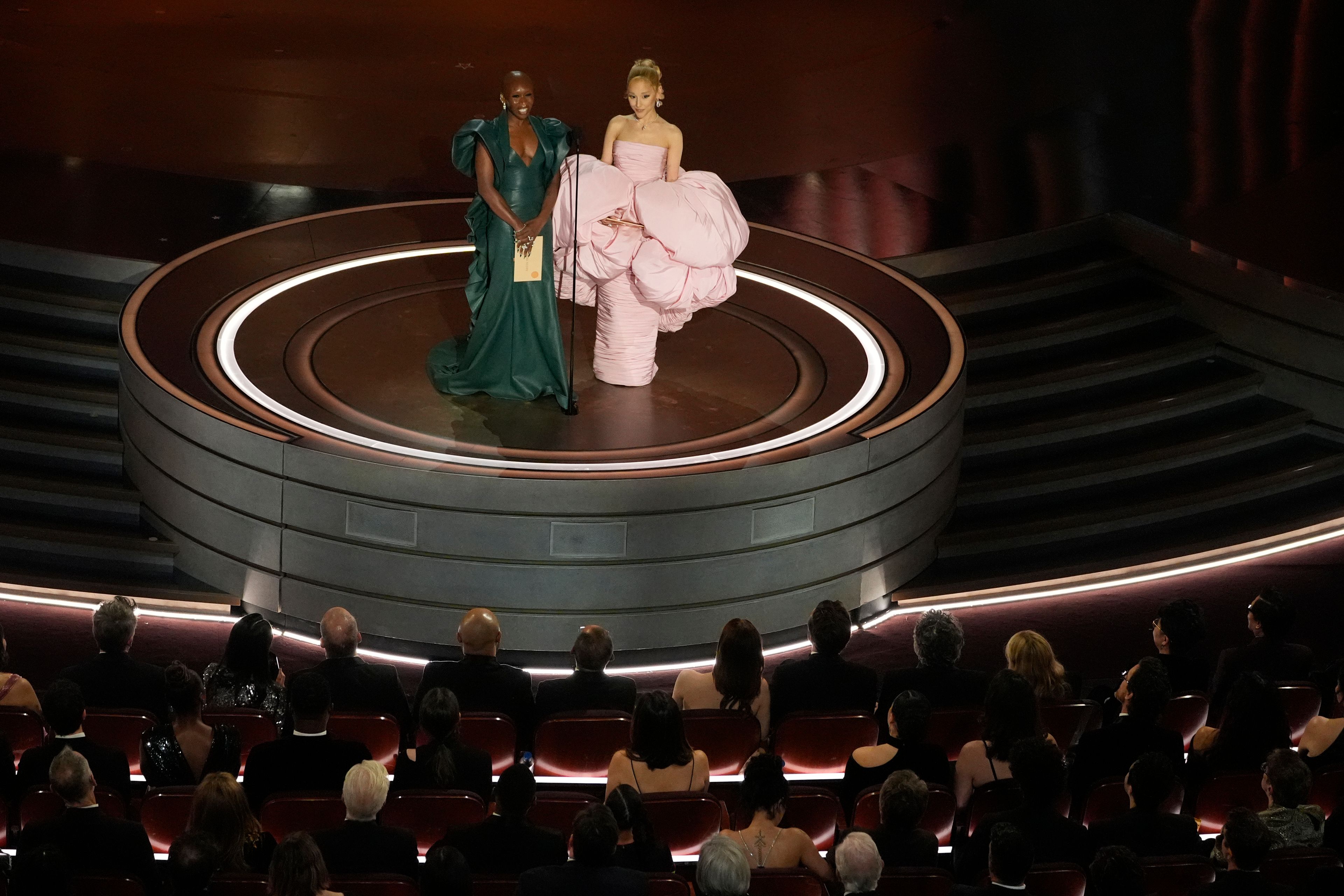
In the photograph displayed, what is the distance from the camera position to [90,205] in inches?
483

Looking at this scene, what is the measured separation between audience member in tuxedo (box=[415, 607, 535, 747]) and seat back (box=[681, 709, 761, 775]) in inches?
28.6

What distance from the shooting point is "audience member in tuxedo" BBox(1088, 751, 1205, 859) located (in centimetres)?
616

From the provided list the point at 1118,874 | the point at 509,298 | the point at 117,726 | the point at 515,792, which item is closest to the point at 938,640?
the point at 1118,874

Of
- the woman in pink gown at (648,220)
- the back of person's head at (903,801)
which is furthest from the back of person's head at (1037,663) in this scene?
the woman in pink gown at (648,220)

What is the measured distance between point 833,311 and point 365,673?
14.5ft

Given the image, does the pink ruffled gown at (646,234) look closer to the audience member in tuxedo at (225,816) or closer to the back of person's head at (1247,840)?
the audience member in tuxedo at (225,816)

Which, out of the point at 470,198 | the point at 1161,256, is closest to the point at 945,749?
the point at 1161,256

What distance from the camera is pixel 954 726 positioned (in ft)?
23.3

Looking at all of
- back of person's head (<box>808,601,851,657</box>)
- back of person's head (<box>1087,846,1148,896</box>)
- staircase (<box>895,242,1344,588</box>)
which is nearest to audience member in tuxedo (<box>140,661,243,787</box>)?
back of person's head (<box>808,601,851,657</box>)

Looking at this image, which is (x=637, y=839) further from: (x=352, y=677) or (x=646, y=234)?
(x=646, y=234)

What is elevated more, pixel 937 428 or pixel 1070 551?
pixel 937 428

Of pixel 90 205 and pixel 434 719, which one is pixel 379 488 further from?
pixel 90 205

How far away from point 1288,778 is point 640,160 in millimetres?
4688

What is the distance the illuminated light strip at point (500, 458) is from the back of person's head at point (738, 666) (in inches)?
66.0
